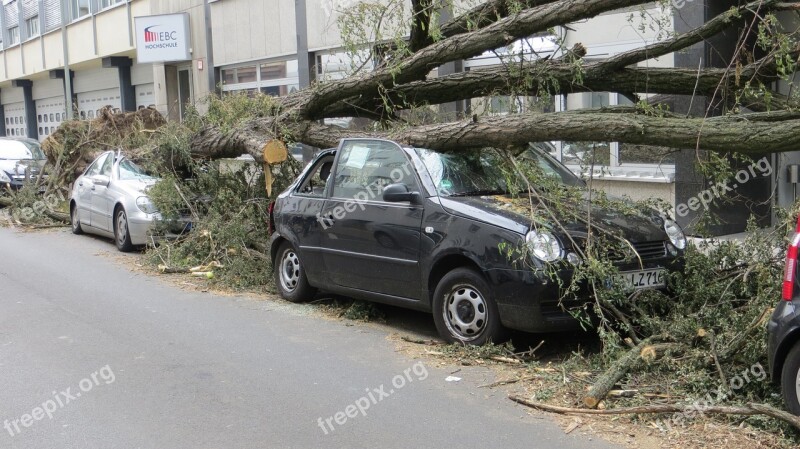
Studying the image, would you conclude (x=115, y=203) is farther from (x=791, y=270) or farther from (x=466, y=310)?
(x=791, y=270)

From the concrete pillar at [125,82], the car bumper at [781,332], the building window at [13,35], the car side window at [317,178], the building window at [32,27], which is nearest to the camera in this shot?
the car bumper at [781,332]

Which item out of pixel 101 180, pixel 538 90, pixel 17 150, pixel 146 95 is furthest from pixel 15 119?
pixel 538 90

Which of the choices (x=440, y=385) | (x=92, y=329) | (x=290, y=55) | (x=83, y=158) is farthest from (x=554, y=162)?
(x=290, y=55)

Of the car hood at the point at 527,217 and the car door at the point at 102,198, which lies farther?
the car door at the point at 102,198

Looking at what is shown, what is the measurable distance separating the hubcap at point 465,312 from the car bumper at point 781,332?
2.33 meters

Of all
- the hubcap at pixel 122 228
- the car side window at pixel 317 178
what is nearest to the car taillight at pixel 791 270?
the car side window at pixel 317 178

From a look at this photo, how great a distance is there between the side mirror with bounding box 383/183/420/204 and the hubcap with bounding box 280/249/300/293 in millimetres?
2018

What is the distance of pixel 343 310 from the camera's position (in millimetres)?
8703

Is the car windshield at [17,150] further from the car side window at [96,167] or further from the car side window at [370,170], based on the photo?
the car side window at [370,170]

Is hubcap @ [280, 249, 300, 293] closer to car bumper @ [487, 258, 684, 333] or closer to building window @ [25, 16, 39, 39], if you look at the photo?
car bumper @ [487, 258, 684, 333]

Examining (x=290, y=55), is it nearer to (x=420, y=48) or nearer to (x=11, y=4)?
(x=420, y=48)

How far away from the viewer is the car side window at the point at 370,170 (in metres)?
7.86

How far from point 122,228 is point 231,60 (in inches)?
442

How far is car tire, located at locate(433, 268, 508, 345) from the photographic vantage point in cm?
677
